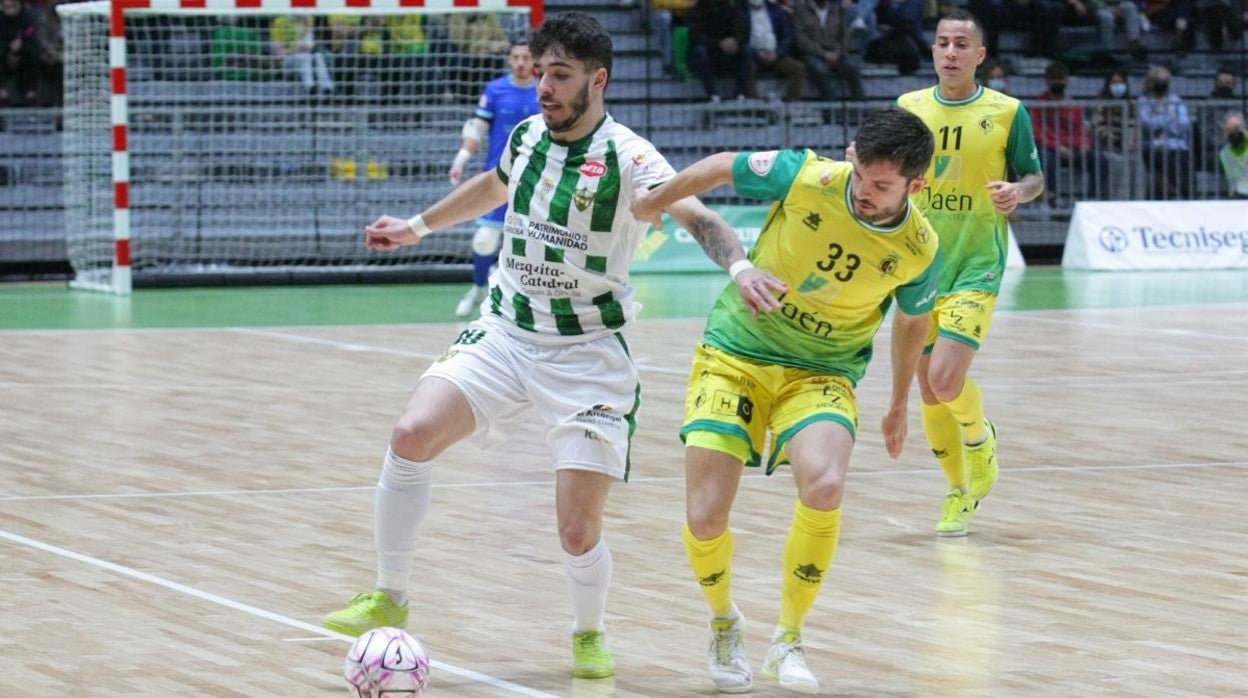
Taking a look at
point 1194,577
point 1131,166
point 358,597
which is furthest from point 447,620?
point 1131,166

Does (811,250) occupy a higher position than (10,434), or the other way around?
(811,250)

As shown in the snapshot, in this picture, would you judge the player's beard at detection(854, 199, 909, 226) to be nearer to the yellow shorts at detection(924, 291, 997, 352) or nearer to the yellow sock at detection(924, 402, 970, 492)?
the yellow shorts at detection(924, 291, 997, 352)

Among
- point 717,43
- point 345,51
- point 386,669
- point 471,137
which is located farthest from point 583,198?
point 717,43

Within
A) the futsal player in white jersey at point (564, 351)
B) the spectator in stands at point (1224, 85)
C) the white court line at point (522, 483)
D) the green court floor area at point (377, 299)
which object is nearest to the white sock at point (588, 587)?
the futsal player in white jersey at point (564, 351)

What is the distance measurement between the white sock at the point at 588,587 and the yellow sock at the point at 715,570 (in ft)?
0.95

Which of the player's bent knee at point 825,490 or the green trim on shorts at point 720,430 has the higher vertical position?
the green trim on shorts at point 720,430

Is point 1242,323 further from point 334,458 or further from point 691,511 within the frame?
point 691,511

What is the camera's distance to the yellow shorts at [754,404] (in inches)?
234

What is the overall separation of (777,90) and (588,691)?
65.9 feet

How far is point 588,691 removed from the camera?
18.8ft

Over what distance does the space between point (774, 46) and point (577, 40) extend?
1893 centimetres

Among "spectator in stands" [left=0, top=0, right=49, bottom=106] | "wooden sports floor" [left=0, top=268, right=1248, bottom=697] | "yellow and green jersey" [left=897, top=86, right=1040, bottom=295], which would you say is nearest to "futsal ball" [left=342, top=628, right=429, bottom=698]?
"wooden sports floor" [left=0, top=268, right=1248, bottom=697]

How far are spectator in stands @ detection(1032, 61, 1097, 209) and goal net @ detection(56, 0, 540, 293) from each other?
641 cm

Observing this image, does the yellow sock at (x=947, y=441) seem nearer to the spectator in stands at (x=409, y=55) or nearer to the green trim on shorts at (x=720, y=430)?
the green trim on shorts at (x=720, y=430)
